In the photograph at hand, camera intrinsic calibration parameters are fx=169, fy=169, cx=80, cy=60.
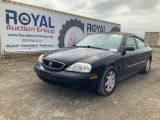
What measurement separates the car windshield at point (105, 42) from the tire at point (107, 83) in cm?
64

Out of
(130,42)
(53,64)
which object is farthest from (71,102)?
(130,42)

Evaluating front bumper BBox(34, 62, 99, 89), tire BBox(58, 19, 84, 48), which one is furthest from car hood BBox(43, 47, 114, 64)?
tire BBox(58, 19, 84, 48)

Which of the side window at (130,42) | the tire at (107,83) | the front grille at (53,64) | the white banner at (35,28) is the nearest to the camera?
the front grille at (53,64)

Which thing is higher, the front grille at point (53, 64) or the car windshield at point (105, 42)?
the car windshield at point (105, 42)

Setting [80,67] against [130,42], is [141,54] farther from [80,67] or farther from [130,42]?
[80,67]

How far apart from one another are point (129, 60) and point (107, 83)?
1.19 m

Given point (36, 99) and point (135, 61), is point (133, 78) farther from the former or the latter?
point (36, 99)

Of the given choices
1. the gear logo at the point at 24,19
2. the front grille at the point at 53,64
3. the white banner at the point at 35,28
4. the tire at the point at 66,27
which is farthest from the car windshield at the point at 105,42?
the tire at the point at 66,27

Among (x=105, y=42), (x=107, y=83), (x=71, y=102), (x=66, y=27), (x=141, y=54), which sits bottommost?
(x=71, y=102)

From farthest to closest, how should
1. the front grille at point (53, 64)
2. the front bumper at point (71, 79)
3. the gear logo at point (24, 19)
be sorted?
the gear logo at point (24, 19) → the front grille at point (53, 64) → the front bumper at point (71, 79)

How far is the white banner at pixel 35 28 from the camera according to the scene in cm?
805

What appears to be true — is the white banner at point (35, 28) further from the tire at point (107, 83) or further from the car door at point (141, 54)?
→ the tire at point (107, 83)

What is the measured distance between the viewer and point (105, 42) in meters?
4.70

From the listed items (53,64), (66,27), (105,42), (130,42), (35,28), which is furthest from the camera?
(66,27)
